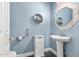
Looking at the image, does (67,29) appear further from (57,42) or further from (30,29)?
(30,29)

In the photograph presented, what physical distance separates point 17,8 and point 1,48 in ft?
1.45

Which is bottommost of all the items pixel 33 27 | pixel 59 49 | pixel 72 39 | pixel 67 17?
pixel 59 49

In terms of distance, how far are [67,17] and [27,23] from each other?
427 mm

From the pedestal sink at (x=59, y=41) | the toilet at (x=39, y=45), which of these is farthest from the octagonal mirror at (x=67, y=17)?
the toilet at (x=39, y=45)

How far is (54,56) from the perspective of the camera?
1.33 metres

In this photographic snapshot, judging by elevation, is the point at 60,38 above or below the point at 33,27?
below

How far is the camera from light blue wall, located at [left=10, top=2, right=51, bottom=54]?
1.33 m

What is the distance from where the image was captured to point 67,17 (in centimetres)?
135

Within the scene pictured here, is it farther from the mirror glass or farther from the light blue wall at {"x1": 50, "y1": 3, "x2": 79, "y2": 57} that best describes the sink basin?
the mirror glass

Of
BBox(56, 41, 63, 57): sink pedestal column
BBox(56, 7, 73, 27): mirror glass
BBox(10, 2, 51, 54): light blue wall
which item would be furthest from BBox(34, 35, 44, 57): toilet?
BBox(56, 7, 73, 27): mirror glass

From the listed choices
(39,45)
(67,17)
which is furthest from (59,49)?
(67,17)

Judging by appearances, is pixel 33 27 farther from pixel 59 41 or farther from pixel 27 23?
pixel 59 41

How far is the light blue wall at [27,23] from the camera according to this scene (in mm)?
1333

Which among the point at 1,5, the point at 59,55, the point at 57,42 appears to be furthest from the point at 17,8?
the point at 59,55
